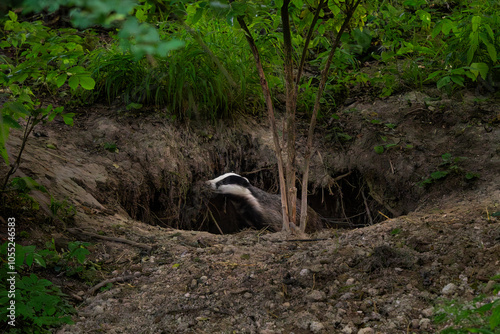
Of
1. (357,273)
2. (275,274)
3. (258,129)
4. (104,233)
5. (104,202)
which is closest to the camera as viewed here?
(357,273)

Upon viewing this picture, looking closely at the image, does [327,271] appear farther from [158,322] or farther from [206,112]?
[206,112]

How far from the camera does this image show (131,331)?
64.0 inches

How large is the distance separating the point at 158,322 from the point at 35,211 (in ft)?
3.47

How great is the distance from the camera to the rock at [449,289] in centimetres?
A: 157

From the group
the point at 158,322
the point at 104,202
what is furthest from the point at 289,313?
the point at 104,202

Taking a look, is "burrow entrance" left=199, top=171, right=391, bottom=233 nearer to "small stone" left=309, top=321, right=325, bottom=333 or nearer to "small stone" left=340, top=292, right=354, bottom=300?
"small stone" left=340, top=292, right=354, bottom=300

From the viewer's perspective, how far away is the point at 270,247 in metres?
2.41

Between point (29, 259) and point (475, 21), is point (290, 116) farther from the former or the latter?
point (475, 21)

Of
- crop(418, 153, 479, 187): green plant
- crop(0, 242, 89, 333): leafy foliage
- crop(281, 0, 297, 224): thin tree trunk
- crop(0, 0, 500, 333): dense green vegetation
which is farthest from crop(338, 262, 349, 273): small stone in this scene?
crop(418, 153, 479, 187): green plant

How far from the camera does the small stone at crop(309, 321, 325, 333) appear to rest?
152 centimetres

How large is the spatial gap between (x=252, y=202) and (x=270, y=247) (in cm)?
159

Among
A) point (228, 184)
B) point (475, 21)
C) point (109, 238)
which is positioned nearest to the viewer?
point (109, 238)

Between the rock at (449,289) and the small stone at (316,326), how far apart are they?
0.49 m

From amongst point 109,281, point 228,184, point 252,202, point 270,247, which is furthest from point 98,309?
point 252,202
